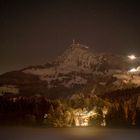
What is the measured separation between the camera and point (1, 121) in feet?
236

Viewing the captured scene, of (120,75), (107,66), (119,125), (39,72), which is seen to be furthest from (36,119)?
(107,66)

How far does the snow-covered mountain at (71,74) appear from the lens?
115 meters

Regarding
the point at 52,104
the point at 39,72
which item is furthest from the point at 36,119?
the point at 39,72

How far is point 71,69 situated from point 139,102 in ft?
333

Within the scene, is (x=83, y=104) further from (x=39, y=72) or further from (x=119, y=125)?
(x=39, y=72)

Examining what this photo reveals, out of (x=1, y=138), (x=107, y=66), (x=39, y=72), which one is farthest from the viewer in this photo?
(x=107, y=66)

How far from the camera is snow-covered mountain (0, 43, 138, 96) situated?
378 feet

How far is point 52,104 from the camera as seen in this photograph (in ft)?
233

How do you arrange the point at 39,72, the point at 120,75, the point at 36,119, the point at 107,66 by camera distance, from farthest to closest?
the point at 107,66, the point at 39,72, the point at 120,75, the point at 36,119

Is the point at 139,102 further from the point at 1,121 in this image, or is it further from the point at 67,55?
the point at 67,55

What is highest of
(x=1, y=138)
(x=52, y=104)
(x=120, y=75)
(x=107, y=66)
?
(x=107, y=66)

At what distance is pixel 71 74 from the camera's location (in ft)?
518

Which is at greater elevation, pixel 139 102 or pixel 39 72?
pixel 39 72

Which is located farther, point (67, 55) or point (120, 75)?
point (67, 55)
